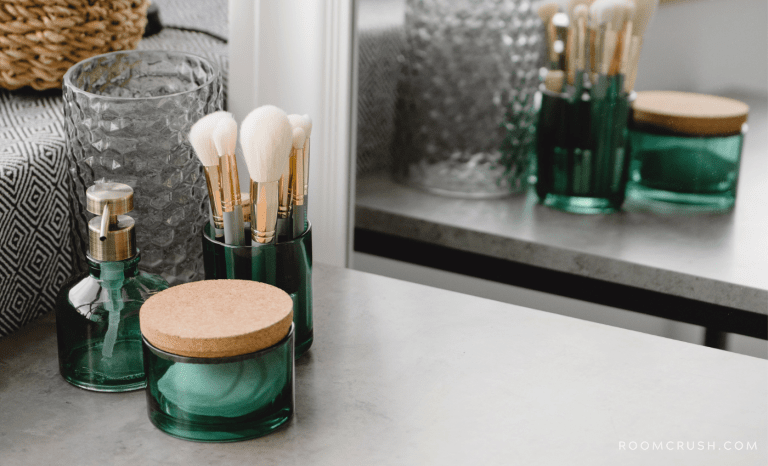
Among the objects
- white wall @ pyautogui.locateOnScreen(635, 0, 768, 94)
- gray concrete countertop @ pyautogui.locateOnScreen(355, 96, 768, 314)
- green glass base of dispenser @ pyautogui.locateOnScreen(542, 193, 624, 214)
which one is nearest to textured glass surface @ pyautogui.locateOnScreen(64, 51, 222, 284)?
gray concrete countertop @ pyautogui.locateOnScreen(355, 96, 768, 314)

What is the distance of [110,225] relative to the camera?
17.8 inches

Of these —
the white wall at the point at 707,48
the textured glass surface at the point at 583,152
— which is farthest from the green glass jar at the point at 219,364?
the white wall at the point at 707,48

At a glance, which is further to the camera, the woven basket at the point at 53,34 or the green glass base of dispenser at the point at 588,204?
the green glass base of dispenser at the point at 588,204

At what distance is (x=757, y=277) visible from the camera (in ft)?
2.15

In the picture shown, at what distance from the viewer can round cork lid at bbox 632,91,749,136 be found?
74cm

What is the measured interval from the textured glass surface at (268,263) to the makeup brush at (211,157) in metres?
0.01

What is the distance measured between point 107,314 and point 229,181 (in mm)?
105

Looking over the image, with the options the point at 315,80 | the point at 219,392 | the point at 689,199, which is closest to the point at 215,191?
the point at 219,392

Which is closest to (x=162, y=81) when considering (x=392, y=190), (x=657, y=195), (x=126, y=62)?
(x=126, y=62)

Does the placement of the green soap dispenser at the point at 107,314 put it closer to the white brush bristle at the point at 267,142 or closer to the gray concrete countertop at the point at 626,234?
the white brush bristle at the point at 267,142

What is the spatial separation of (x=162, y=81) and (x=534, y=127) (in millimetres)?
399

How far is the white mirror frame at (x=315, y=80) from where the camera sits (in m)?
0.64

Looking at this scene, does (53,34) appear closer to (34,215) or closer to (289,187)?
(34,215)

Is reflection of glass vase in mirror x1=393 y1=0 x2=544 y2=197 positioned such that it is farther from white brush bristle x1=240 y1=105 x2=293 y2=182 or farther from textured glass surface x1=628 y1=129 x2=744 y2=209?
white brush bristle x1=240 y1=105 x2=293 y2=182
